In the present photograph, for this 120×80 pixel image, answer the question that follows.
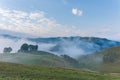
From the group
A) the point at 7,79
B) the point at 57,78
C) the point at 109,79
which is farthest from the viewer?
the point at 109,79

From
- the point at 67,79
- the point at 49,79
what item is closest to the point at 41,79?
the point at 49,79

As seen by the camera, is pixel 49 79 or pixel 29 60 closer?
pixel 49 79

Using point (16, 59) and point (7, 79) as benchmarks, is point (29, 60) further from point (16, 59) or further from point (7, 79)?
point (7, 79)

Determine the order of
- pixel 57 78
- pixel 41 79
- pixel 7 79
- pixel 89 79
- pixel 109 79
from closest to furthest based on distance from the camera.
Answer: pixel 7 79 → pixel 41 79 → pixel 57 78 → pixel 89 79 → pixel 109 79

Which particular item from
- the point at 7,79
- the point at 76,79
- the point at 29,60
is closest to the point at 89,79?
the point at 76,79

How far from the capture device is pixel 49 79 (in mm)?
53219

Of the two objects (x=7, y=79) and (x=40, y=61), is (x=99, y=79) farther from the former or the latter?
(x=40, y=61)

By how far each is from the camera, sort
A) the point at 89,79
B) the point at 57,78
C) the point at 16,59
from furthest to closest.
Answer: the point at 16,59
the point at 89,79
the point at 57,78

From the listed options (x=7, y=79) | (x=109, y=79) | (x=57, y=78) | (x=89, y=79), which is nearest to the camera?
(x=7, y=79)

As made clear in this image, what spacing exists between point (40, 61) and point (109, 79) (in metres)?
108

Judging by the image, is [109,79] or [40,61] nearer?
[109,79]

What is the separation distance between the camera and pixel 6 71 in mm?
59312

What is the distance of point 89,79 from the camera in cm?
6062

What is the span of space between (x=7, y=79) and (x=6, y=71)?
1218 centimetres
